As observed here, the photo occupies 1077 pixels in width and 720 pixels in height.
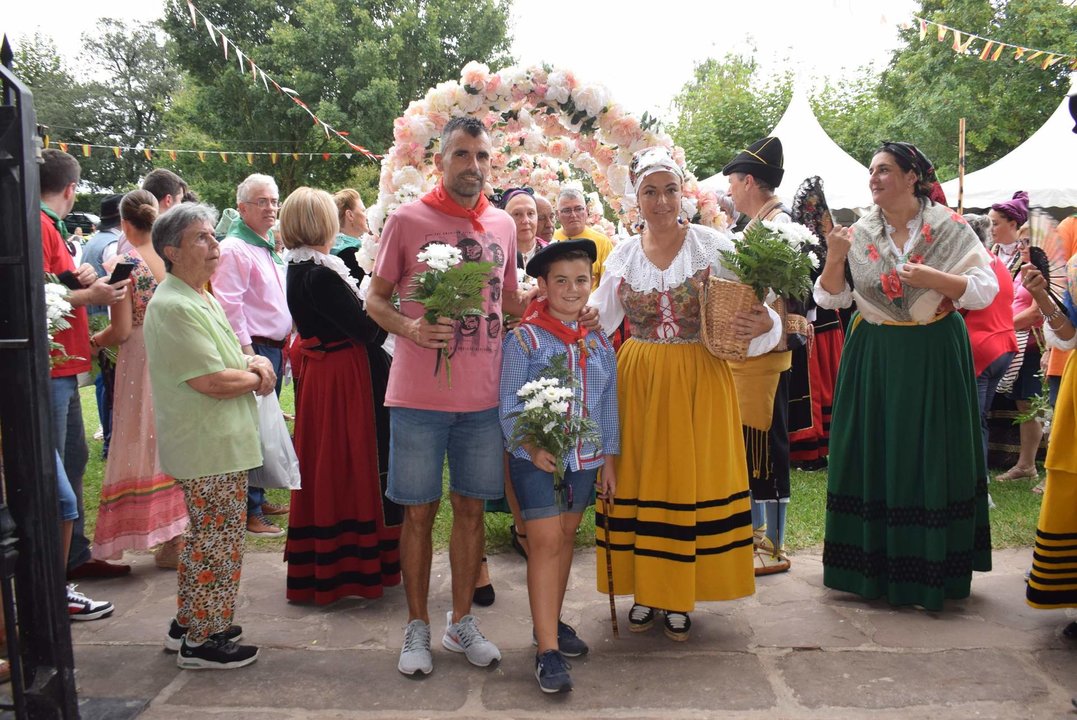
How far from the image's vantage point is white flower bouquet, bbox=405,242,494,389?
3.53 meters

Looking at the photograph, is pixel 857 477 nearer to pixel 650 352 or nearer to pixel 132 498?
pixel 650 352

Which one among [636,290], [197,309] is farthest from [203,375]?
[636,290]

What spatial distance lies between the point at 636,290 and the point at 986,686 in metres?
2.29

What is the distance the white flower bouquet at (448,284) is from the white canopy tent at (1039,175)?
11222 millimetres

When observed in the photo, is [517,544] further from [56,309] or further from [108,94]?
[108,94]

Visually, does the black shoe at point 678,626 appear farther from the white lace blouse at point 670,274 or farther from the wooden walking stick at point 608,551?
the white lace blouse at point 670,274

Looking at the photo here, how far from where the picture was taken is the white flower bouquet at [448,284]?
3.53 metres

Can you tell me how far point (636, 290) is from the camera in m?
A: 4.20

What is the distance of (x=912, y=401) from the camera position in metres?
4.51

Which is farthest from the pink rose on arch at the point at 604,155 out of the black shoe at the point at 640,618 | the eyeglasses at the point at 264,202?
the black shoe at the point at 640,618

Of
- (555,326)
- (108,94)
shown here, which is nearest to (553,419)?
(555,326)

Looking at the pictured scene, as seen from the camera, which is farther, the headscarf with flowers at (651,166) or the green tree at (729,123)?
the green tree at (729,123)

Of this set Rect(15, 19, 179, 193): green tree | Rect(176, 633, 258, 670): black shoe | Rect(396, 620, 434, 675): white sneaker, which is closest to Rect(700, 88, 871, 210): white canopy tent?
Rect(396, 620, 434, 675): white sneaker

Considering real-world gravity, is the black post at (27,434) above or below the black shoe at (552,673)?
above
